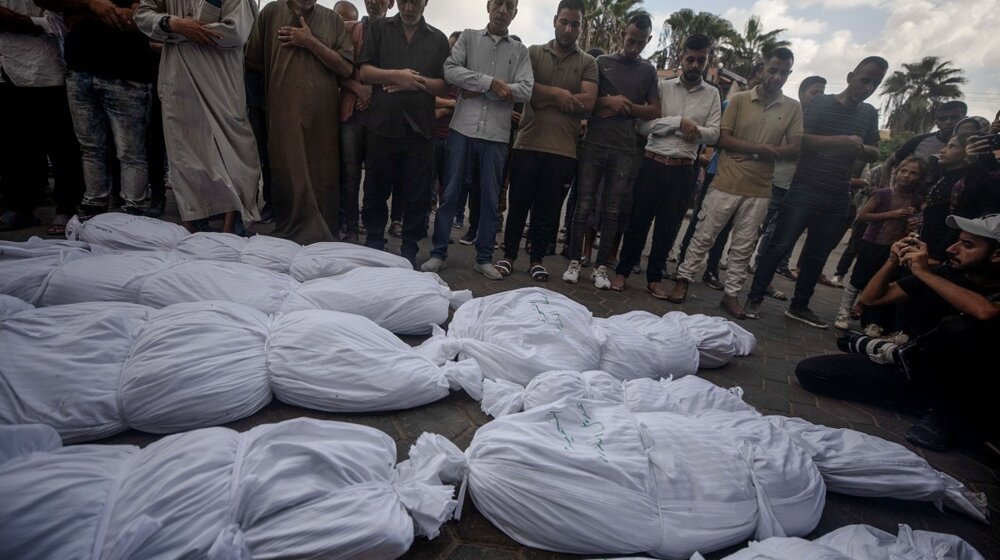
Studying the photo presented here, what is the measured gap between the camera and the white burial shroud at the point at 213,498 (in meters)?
0.95

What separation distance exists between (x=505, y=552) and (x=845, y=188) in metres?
4.30

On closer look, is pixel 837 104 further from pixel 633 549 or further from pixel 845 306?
pixel 633 549

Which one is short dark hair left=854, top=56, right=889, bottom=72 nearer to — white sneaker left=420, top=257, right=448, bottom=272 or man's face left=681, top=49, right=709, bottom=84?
man's face left=681, top=49, right=709, bottom=84

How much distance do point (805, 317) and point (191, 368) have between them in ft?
16.1

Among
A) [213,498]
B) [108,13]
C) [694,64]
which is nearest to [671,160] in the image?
[694,64]

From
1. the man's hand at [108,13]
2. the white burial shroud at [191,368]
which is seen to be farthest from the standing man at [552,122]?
the man's hand at [108,13]

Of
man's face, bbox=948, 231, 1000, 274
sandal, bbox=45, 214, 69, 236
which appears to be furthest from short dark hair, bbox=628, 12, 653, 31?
sandal, bbox=45, 214, 69, 236

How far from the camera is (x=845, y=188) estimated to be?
394 centimetres

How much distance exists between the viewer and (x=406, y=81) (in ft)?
11.3

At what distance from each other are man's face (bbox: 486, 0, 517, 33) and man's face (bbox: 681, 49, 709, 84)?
1.48m

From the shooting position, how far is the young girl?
4.26 meters

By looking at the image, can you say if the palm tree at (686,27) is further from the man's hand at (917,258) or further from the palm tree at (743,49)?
the man's hand at (917,258)

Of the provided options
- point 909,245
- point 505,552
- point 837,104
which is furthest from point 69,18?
point 837,104

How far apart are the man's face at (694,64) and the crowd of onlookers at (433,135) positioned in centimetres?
2
